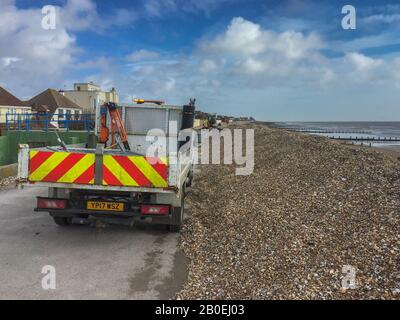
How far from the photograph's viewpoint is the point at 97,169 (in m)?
6.35

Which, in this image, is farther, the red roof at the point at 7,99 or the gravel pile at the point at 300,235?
the red roof at the point at 7,99

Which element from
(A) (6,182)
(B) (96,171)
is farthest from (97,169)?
(A) (6,182)

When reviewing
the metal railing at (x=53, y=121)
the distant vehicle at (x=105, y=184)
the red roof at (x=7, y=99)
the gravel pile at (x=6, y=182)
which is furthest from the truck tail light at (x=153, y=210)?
the red roof at (x=7, y=99)

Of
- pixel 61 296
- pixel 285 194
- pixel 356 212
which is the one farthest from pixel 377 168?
pixel 61 296

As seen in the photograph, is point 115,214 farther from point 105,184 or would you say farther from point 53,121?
point 53,121

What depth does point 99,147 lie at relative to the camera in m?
6.46

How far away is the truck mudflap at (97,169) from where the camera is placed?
20.5ft

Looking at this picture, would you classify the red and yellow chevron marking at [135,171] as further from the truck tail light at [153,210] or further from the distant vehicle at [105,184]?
the truck tail light at [153,210]

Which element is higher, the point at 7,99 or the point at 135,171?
the point at 7,99

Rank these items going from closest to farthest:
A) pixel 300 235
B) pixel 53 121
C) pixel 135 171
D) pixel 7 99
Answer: pixel 135 171, pixel 300 235, pixel 53 121, pixel 7 99

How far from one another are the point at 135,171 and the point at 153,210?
88cm

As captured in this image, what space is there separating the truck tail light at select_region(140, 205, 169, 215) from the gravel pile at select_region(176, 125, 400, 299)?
2.94ft

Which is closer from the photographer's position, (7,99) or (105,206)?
(105,206)

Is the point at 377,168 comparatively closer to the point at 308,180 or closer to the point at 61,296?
the point at 308,180
